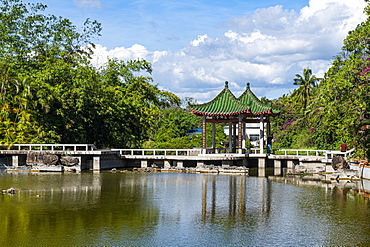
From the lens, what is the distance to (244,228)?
19453 mm

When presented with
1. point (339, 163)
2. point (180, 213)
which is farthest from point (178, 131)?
point (180, 213)

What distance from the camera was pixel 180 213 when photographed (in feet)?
73.2

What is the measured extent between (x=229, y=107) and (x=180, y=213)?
71.3ft

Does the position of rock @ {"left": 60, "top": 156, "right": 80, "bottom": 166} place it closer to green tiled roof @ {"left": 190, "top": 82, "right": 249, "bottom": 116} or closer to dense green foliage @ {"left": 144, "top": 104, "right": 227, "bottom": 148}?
green tiled roof @ {"left": 190, "top": 82, "right": 249, "bottom": 116}

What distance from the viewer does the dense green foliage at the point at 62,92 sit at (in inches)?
1734

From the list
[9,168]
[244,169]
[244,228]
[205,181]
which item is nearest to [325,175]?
[244,169]

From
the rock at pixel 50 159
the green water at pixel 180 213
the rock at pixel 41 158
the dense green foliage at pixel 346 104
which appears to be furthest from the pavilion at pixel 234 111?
the rock at pixel 41 158

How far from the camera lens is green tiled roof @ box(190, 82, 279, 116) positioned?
4222 centimetres

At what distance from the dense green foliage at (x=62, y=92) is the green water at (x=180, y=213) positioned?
11.2m

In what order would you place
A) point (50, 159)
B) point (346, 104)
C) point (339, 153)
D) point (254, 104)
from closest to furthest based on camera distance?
1. point (346, 104)
2. point (339, 153)
3. point (50, 159)
4. point (254, 104)

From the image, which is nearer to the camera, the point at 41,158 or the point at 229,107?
the point at 41,158

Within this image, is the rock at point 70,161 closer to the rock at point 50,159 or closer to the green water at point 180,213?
the rock at point 50,159

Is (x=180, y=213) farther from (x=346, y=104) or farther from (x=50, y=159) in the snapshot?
(x=50, y=159)

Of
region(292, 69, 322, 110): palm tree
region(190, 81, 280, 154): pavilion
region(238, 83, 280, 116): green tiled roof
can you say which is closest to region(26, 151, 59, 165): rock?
region(190, 81, 280, 154): pavilion
